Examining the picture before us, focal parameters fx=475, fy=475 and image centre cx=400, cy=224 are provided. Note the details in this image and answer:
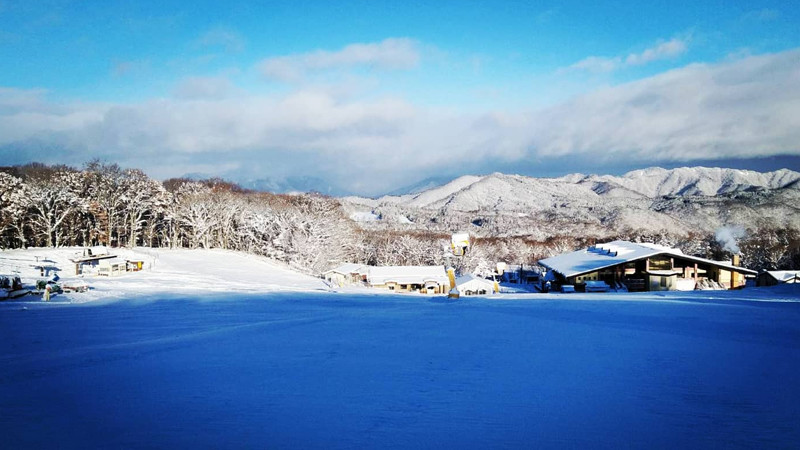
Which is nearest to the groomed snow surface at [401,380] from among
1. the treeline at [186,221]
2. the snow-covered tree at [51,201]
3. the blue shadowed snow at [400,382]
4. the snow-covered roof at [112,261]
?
the blue shadowed snow at [400,382]

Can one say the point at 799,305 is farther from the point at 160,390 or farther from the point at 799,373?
the point at 160,390

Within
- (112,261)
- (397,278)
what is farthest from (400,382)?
(397,278)

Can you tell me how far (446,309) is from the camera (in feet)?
57.7

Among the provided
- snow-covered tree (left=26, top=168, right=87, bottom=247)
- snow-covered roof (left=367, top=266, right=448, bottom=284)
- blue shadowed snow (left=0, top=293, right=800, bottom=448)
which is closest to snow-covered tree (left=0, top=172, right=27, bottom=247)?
snow-covered tree (left=26, top=168, right=87, bottom=247)

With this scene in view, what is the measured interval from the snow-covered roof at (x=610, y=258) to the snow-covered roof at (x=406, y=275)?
39.4 feet

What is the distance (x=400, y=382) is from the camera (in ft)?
26.0

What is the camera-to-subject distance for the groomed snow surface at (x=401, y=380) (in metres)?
5.92

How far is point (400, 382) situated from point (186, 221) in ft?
180

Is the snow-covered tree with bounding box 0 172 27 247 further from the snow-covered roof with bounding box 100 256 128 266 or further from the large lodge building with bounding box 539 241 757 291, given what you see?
the large lodge building with bounding box 539 241 757 291

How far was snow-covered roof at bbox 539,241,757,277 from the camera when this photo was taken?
40375mm

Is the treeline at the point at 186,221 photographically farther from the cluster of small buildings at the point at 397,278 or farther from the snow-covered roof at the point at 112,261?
the snow-covered roof at the point at 112,261

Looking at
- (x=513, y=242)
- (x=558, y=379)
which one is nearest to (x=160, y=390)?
(x=558, y=379)

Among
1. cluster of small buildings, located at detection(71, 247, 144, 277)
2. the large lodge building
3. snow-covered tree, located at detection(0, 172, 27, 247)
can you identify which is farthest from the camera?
snow-covered tree, located at detection(0, 172, 27, 247)

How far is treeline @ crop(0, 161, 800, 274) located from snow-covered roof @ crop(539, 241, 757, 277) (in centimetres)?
2268
